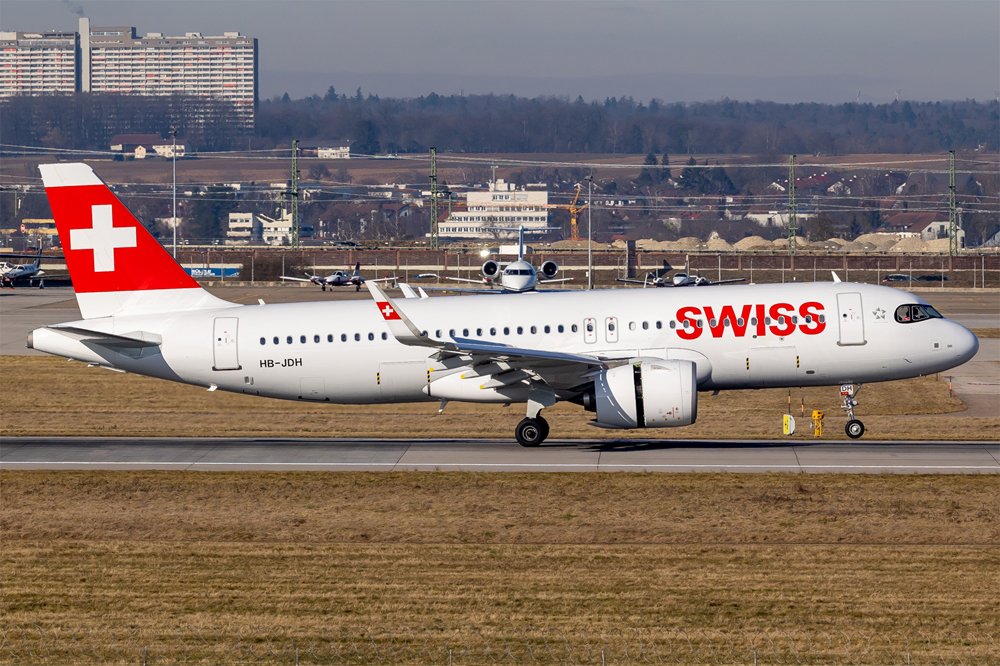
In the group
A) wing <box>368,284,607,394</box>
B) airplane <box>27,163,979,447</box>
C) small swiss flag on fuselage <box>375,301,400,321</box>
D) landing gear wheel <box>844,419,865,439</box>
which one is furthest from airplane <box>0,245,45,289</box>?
landing gear wheel <box>844,419,865,439</box>

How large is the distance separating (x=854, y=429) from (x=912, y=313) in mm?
3940

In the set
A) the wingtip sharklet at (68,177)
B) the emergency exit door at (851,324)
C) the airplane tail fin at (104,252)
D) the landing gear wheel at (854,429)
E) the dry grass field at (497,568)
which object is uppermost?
the wingtip sharklet at (68,177)

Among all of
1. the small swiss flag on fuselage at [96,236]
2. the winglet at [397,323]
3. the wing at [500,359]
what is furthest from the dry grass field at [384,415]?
the winglet at [397,323]

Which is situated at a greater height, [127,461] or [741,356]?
[741,356]

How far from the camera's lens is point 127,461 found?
1571 inches

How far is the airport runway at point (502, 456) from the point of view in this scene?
3784cm

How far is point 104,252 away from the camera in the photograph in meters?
42.9

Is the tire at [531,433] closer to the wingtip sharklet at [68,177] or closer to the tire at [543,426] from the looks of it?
the tire at [543,426]

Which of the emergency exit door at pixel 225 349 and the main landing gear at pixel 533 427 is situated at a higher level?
the emergency exit door at pixel 225 349

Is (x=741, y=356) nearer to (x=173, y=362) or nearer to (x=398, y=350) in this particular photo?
(x=398, y=350)

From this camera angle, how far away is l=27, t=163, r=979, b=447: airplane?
4012 cm

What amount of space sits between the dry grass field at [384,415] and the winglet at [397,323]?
22.6 ft

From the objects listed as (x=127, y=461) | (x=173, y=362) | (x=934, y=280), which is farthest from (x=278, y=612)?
(x=934, y=280)

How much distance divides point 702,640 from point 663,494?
1076cm
